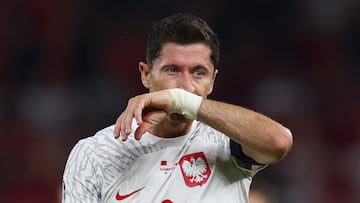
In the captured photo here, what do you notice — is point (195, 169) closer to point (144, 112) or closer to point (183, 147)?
point (183, 147)

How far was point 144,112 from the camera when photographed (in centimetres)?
294

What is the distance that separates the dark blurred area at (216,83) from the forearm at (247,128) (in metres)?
4.01

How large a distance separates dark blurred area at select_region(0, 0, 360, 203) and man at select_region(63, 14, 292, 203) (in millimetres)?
3804

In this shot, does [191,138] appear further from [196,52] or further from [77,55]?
[77,55]

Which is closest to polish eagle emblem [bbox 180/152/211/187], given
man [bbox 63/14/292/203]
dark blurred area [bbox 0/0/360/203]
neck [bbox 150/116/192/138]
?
man [bbox 63/14/292/203]

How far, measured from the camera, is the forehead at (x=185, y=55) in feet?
10.4

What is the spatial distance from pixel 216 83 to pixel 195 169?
5.00 meters

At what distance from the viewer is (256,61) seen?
8.49 m

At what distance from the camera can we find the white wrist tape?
297 centimetres

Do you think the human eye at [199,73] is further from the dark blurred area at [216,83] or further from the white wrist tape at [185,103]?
the dark blurred area at [216,83]

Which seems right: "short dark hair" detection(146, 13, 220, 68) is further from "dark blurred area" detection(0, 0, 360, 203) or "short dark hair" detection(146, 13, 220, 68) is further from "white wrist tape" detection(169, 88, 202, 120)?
"dark blurred area" detection(0, 0, 360, 203)

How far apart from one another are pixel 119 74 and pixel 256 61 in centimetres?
143
